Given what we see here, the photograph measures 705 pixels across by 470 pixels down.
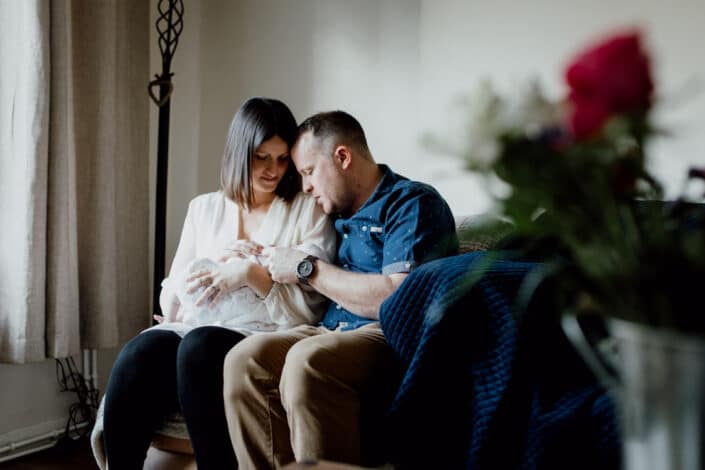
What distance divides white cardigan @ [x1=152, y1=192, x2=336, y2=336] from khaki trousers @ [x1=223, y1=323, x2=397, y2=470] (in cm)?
22

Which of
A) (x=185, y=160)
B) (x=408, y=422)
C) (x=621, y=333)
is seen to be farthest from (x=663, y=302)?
(x=185, y=160)

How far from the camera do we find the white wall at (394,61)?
171 centimetres

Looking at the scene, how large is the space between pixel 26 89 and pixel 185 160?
2.70ft

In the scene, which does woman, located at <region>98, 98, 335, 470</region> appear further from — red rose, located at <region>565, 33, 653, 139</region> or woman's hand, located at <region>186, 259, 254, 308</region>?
red rose, located at <region>565, 33, 653, 139</region>

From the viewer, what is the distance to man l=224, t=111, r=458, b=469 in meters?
1.23

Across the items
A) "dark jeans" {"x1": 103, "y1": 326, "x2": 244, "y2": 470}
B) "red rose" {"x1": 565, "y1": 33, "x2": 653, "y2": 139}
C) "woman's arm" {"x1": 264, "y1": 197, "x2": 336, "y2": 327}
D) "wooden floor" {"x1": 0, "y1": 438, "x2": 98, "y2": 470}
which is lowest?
"wooden floor" {"x1": 0, "y1": 438, "x2": 98, "y2": 470}

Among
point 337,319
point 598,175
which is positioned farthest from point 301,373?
point 598,175

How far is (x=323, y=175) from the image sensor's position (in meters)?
1.66

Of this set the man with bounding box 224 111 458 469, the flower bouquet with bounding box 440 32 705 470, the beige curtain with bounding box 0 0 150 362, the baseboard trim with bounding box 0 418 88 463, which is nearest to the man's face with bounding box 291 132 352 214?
the man with bounding box 224 111 458 469

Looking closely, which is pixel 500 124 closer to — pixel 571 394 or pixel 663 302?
pixel 663 302

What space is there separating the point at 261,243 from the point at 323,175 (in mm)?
256

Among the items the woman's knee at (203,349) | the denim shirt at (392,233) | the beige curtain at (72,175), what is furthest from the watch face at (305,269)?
the beige curtain at (72,175)

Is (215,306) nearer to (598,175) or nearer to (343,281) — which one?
(343,281)

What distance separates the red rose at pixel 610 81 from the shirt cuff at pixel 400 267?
2.97ft
